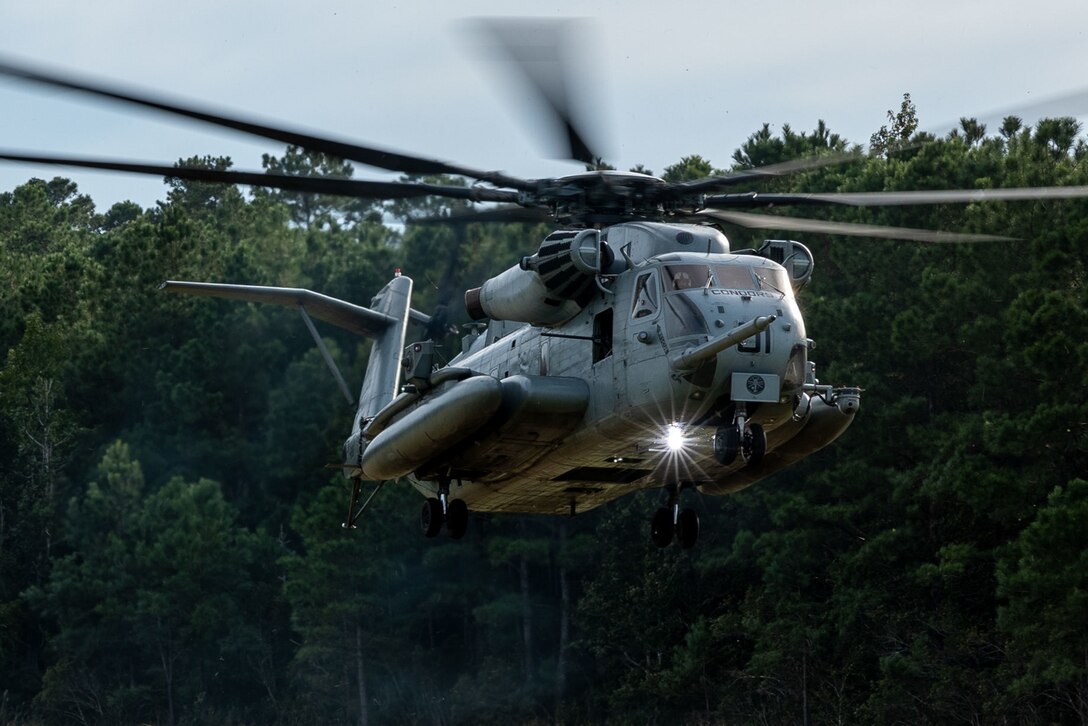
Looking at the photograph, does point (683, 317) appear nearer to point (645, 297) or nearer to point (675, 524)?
point (645, 297)

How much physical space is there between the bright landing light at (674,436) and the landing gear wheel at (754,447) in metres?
0.97

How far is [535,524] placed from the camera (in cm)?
4509

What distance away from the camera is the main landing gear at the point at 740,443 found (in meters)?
15.6

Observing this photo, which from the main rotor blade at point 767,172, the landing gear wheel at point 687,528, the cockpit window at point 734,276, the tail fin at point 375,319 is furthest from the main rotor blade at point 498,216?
the tail fin at point 375,319

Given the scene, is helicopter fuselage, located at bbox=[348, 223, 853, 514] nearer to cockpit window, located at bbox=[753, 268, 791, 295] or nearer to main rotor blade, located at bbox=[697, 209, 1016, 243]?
cockpit window, located at bbox=[753, 268, 791, 295]

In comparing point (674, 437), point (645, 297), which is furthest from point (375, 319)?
point (674, 437)

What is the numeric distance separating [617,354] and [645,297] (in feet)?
2.31

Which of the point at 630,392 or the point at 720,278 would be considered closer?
the point at 720,278

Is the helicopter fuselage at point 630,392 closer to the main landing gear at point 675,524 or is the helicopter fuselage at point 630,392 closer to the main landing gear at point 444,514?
the main landing gear at point 444,514

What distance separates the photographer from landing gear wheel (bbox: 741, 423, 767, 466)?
15.7 metres

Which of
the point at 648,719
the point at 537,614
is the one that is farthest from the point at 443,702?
the point at 648,719

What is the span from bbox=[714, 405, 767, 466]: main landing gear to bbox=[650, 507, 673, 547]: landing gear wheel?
251 cm

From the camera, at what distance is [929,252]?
35562 mm

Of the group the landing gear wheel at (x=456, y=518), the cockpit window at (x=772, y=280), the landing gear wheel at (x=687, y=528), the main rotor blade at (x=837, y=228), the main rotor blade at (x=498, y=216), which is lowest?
the landing gear wheel at (x=456, y=518)
